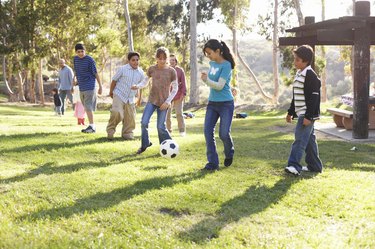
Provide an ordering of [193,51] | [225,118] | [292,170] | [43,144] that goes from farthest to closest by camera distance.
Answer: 1. [193,51]
2. [43,144]
3. [225,118]
4. [292,170]

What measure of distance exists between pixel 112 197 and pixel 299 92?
2925 millimetres

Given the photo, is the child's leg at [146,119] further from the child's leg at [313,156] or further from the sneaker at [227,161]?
the child's leg at [313,156]

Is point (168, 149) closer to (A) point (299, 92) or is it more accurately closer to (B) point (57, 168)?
(B) point (57, 168)

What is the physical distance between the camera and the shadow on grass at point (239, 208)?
418cm

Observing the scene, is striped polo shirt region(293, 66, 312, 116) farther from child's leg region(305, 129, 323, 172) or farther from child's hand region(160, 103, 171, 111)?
child's hand region(160, 103, 171, 111)

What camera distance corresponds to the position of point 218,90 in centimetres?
654

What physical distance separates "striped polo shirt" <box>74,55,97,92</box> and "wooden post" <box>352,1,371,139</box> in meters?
6.17

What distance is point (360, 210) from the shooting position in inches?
193

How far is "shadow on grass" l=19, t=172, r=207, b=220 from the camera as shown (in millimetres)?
4609

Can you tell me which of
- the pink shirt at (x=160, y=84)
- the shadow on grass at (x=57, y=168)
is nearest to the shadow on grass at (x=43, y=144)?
the shadow on grass at (x=57, y=168)

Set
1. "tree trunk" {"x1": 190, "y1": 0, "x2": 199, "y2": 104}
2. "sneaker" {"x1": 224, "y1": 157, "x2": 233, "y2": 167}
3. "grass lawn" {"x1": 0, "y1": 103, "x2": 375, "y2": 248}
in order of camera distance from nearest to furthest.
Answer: "grass lawn" {"x1": 0, "y1": 103, "x2": 375, "y2": 248} < "sneaker" {"x1": 224, "y1": 157, "x2": 233, "y2": 167} < "tree trunk" {"x1": 190, "y1": 0, "x2": 199, "y2": 104}

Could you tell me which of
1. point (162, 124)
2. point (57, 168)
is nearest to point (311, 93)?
A: point (162, 124)

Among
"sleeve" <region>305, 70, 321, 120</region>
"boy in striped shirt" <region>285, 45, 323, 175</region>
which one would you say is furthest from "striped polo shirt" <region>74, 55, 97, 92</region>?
"sleeve" <region>305, 70, 321, 120</region>

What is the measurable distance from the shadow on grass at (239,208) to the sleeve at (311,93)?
94 centimetres
